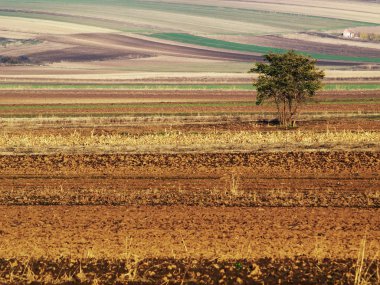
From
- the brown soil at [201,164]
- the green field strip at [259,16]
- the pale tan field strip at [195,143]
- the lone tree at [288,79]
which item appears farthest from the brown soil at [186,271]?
the green field strip at [259,16]

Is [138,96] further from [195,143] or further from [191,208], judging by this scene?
[191,208]

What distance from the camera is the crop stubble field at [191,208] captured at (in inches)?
607

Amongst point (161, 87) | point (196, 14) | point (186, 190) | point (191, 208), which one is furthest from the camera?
point (196, 14)

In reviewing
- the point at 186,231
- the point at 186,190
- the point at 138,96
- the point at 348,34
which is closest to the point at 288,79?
the point at 186,190

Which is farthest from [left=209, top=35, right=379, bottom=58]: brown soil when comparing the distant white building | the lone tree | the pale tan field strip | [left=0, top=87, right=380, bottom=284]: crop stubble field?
the pale tan field strip

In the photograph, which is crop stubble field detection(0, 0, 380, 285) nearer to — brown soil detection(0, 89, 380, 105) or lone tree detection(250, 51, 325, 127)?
brown soil detection(0, 89, 380, 105)

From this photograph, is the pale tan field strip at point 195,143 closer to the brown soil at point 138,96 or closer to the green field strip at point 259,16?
the brown soil at point 138,96

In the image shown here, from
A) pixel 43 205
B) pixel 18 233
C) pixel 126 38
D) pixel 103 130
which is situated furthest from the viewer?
pixel 126 38

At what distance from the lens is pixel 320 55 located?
144 meters

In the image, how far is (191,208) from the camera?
21188 mm

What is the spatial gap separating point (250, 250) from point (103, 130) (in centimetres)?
3037

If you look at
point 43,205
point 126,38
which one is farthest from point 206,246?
point 126,38

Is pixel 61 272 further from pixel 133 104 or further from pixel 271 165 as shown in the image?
pixel 133 104

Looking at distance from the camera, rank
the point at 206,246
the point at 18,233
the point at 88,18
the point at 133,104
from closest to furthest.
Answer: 1. the point at 206,246
2. the point at 18,233
3. the point at 133,104
4. the point at 88,18
